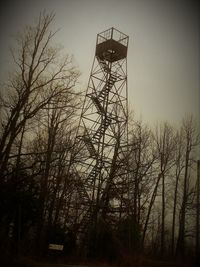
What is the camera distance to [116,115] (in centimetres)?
2005

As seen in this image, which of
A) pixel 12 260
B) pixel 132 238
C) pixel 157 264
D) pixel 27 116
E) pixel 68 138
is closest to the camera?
pixel 12 260

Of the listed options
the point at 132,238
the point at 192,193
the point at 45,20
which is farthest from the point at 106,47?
the point at 192,193

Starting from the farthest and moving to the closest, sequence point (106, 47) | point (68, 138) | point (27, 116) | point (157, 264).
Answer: point (68, 138)
point (106, 47)
point (157, 264)
point (27, 116)

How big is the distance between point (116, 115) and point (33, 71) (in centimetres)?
539

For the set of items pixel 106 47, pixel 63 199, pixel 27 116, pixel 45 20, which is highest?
pixel 106 47

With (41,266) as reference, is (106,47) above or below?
above

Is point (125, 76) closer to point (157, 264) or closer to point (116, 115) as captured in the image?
point (116, 115)

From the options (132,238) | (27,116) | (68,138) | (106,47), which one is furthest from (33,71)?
(132,238)

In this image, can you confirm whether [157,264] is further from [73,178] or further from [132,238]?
[73,178]

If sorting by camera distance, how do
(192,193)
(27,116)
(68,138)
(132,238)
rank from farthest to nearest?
(192,193)
(68,138)
(132,238)
(27,116)

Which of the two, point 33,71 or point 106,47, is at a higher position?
point 106,47

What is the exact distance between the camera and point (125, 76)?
20219mm

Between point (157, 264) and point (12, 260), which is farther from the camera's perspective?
point (157, 264)

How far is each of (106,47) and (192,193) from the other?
415 inches
